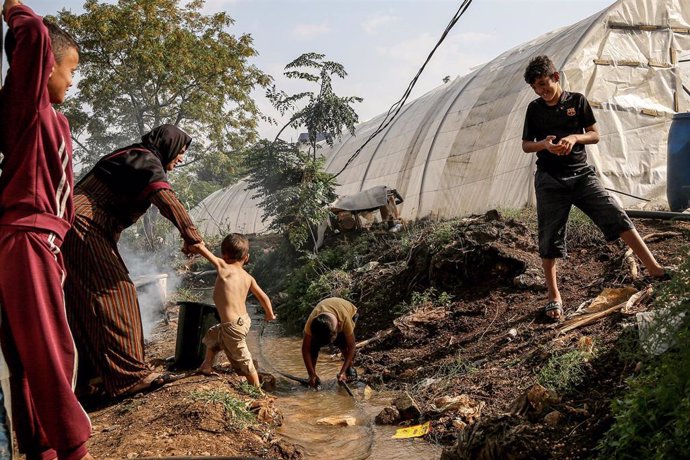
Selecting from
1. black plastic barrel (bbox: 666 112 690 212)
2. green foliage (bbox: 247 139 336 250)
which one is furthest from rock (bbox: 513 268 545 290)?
green foliage (bbox: 247 139 336 250)

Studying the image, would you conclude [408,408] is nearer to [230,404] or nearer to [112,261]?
[230,404]

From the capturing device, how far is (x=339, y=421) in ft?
14.5

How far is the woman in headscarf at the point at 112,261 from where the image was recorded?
3648mm

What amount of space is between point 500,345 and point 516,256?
1808 millimetres

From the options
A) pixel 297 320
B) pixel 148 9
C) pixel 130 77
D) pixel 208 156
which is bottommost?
pixel 297 320

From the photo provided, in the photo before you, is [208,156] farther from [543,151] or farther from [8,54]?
[8,54]

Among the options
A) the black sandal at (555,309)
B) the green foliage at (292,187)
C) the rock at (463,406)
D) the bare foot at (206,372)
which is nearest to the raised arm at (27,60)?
the bare foot at (206,372)

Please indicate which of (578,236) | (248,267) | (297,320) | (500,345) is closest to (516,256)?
(578,236)

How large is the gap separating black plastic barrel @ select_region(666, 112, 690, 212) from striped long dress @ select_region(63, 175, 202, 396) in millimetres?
6363

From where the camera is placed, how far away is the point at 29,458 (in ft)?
7.73

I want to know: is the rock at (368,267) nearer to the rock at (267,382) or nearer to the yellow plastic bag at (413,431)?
the rock at (267,382)

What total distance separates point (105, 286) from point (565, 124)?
366 centimetres

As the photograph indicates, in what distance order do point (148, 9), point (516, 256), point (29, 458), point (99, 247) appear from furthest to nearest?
point (148, 9) → point (516, 256) → point (99, 247) → point (29, 458)

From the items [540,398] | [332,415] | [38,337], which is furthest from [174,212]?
[540,398]
